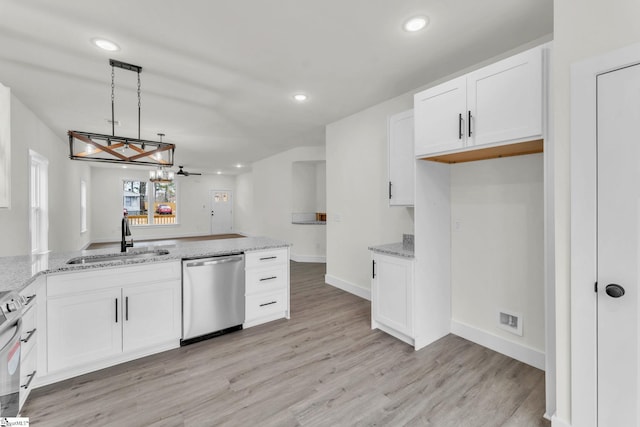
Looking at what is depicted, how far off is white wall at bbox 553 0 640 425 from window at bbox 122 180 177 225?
10.9 m

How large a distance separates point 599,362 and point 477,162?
180cm

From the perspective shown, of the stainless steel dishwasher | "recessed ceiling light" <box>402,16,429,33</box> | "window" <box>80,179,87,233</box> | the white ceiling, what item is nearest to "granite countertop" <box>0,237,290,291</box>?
the stainless steel dishwasher

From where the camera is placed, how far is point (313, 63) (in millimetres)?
2676

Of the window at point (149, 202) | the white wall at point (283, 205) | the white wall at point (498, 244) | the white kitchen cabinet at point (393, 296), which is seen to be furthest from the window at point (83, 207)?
the white wall at point (498, 244)

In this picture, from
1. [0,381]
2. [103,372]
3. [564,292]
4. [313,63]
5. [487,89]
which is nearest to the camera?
[0,381]

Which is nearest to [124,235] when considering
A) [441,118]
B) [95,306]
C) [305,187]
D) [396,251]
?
[95,306]

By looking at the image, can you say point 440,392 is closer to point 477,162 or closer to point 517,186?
point 517,186

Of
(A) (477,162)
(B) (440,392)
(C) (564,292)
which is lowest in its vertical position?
(B) (440,392)

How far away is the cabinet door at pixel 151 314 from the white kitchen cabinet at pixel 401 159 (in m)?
2.40

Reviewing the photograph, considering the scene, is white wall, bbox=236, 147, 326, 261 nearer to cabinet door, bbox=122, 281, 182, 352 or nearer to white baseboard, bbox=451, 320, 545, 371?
cabinet door, bbox=122, 281, 182, 352

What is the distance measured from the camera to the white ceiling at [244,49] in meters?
1.92

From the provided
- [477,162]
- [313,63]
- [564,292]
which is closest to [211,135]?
[313,63]

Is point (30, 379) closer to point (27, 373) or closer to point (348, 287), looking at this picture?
point (27, 373)

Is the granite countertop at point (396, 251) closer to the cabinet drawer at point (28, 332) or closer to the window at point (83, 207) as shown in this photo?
the cabinet drawer at point (28, 332)
